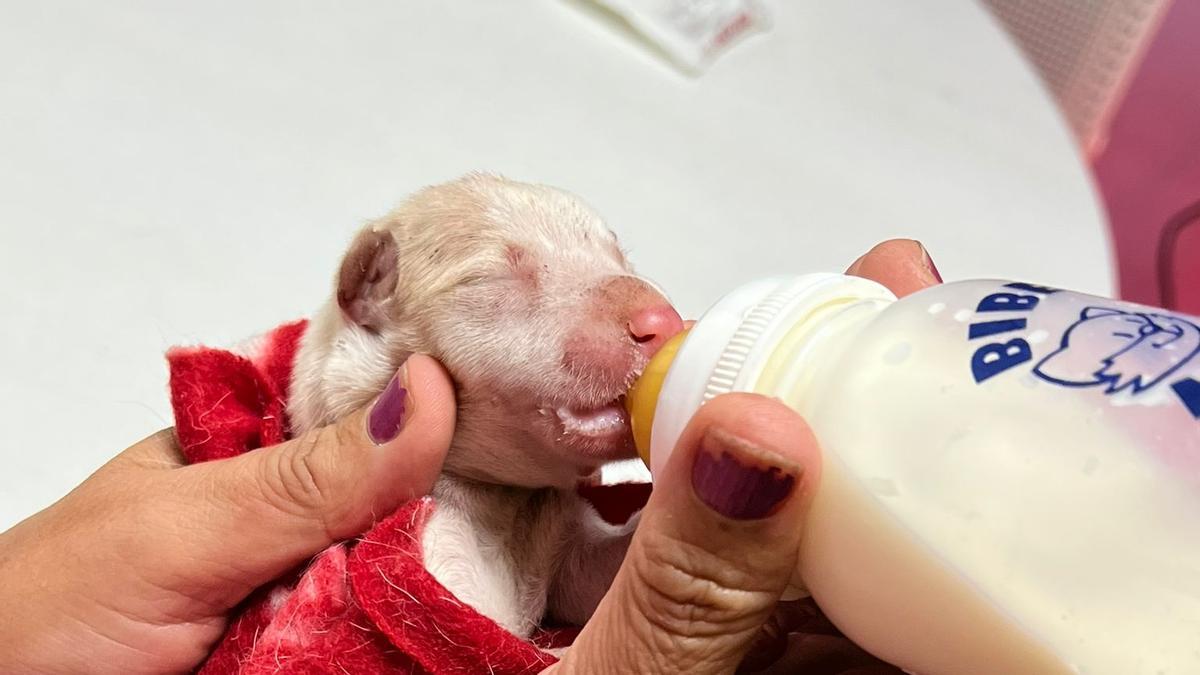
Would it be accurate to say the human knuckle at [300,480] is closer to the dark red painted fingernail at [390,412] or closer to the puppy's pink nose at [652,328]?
the dark red painted fingernail at [390,412]

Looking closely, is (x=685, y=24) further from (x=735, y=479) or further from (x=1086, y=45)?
(x=735, y=479)

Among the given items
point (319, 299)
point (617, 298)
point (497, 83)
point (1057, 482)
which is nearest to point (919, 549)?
point (1057, 482)

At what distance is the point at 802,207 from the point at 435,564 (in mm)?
1238

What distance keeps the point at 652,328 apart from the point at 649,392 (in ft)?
0.52

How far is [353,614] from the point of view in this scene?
101 centimetres

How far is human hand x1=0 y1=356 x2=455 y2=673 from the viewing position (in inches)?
41.7

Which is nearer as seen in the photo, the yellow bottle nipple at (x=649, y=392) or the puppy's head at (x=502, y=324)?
the yellow bottle nipple at (x=649, y=392)

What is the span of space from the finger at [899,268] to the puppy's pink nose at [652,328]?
0.32 metres

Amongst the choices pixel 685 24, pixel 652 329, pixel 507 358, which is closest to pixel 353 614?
pixel 507 358

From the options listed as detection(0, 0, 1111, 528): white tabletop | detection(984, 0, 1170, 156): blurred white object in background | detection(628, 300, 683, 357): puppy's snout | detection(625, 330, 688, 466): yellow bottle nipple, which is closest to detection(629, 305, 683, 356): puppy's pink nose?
detection(628, 300, 683, 357): puppy's snout

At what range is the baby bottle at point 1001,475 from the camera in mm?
603

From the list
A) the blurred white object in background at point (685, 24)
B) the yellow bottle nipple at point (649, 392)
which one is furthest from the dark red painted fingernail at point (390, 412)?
the blurred white object in background at point (685, 24)

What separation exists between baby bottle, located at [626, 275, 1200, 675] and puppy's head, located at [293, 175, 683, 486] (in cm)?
31

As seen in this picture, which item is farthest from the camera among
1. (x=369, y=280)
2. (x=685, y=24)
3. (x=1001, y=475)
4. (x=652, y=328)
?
(x=685, y=24)
